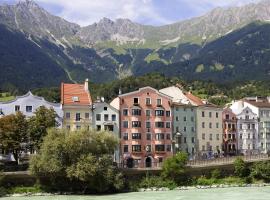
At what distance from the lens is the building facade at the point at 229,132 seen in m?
118

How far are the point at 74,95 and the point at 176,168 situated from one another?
26.7 meters

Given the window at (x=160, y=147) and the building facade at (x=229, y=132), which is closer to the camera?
the window at (x=160, y=147)

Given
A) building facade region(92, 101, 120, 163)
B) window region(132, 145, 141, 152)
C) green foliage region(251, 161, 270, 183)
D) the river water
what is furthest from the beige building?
the river water

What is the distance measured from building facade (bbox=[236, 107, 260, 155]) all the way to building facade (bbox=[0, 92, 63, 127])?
51.1 metres

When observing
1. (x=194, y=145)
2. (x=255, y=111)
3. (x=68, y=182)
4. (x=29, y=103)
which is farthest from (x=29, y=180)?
(x=255, y=111)

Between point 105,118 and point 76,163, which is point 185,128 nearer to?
point 105,118

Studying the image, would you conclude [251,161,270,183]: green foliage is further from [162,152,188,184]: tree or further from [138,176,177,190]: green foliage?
[138,176,177,190]: green foliage

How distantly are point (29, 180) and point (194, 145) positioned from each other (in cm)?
4523

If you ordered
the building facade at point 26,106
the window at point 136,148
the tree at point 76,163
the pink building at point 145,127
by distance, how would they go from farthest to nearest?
the window at point 136,148 < the pink building at point 145,127 < the building facade at point 26,106 < the tree at point 76,163

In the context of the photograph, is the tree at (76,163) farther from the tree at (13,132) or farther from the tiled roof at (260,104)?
the tiled roof at (260,104)

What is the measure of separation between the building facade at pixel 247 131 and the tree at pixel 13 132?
62.4m

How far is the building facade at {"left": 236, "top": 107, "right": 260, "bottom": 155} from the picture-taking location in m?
124

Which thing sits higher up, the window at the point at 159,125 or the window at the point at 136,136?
the window at the point at 159,125

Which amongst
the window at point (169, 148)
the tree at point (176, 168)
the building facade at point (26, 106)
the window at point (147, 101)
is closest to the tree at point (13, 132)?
the building facade at point (26, 106)
